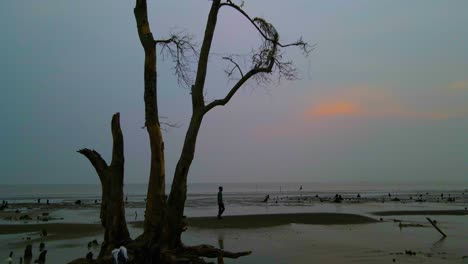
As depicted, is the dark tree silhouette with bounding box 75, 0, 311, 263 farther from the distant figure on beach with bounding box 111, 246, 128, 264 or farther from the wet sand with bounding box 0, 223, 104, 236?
the wet sand with bounding box 0, 223, 104, 236

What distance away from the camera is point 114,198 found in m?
12.9

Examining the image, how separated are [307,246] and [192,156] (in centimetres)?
666

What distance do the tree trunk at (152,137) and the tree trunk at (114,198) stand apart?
72 cm

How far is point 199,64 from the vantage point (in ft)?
44.4

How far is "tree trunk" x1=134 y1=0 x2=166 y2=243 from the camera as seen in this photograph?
41.3 feet

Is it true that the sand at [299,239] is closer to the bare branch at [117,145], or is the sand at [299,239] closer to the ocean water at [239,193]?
the bare branch at [117,145]

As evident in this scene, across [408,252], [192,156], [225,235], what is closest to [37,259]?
[192,156]

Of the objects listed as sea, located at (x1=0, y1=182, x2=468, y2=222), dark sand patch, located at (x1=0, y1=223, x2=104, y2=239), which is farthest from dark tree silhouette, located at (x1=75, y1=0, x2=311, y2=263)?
sea, located at (x1=0, y1=182, x2=468, y2=222)

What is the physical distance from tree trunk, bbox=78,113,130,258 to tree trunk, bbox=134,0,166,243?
28.5 inches

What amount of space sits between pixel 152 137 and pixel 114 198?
6.45 feet

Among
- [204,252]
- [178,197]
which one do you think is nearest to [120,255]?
[178,197]

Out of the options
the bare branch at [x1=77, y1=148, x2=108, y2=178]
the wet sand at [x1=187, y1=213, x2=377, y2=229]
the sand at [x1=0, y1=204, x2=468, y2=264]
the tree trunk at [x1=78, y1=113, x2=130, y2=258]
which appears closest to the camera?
the tree trunk at [x1=78, y1=113, x2=130, y2=258]

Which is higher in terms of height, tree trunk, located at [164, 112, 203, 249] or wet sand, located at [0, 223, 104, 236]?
tree trunk, located at [164, 112, 203, 249]

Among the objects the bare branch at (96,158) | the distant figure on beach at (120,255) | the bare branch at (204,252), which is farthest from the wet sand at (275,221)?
the distant figure on beach at (120,255)
